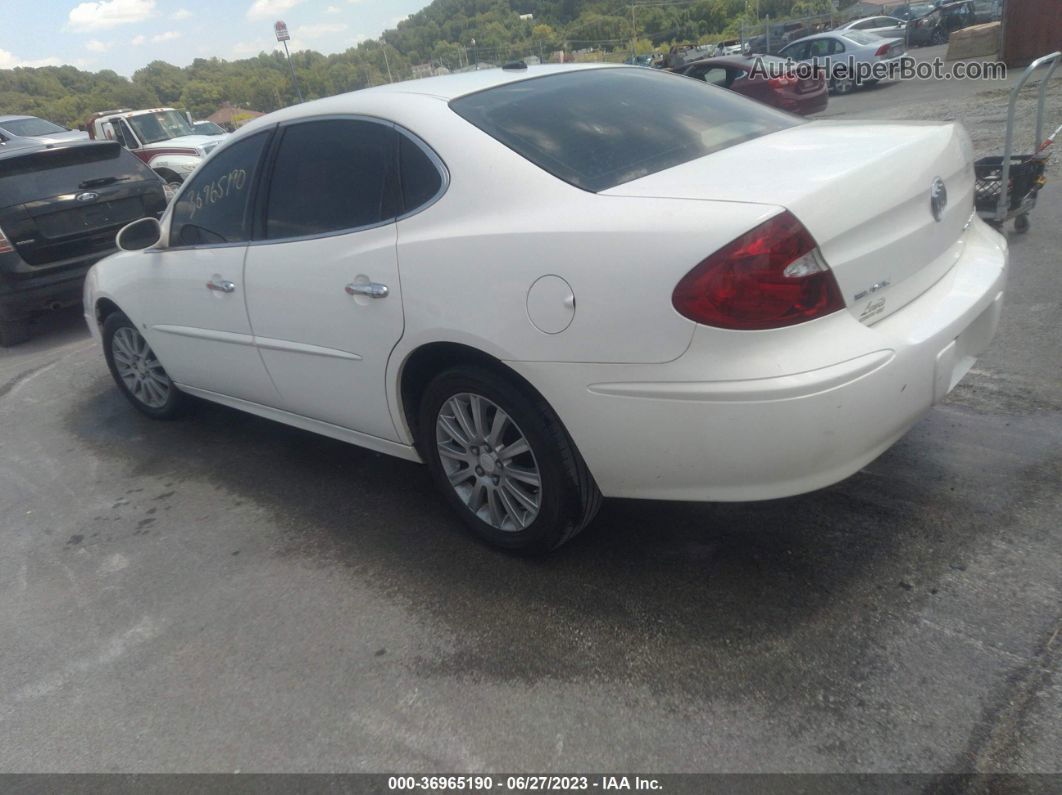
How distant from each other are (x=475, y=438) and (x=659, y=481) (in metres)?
0.77

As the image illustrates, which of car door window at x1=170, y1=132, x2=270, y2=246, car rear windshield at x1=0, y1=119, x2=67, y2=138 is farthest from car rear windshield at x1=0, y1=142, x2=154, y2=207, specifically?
car rear windshield at x1=0, y1=119, x2=67, y2=138

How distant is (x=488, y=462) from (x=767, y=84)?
48.9ft

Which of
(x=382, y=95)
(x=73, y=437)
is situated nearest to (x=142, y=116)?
(x=73, y=437)

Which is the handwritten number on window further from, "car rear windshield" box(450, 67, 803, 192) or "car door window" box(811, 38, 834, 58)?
"car door window" box(811, 38, 834, 58)

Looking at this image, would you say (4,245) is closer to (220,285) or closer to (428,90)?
(220,285)

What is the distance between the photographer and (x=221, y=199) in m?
4.09

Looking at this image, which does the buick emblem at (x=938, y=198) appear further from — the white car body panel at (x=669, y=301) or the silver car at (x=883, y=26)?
the silver car at (x=883, y=26)

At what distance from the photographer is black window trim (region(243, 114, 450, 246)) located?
10.1 ft

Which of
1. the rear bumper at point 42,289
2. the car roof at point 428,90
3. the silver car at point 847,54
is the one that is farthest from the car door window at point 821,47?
the car roof at point 428,90

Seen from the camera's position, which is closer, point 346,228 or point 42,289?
point 346,228

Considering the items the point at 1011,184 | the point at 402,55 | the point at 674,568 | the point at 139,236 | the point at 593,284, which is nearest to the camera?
the point at 593,284

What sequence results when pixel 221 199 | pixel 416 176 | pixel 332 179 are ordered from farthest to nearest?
pixel 221 199, pixel 332 179, pixel 416 176

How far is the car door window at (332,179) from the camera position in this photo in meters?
3.29

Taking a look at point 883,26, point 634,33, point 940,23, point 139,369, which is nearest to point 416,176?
point 139,369
